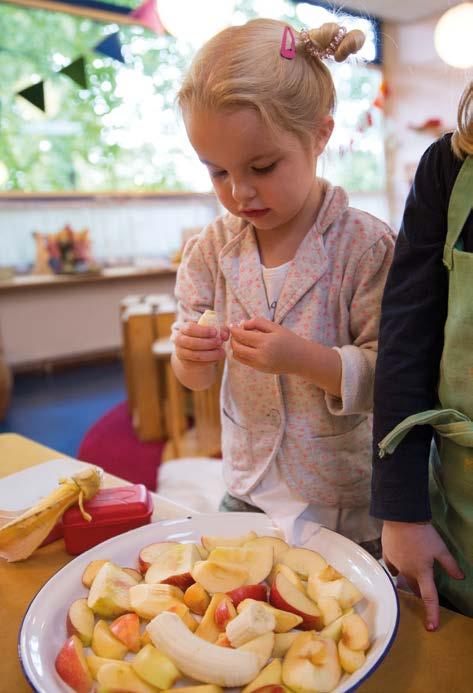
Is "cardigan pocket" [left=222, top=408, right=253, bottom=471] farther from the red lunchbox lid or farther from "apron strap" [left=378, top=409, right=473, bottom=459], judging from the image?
→ "apron strap" [left=378, top=409, right=473, bottom=459]

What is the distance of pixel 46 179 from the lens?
14.6ft

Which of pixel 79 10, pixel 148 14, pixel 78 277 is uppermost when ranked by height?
pixel 79 10

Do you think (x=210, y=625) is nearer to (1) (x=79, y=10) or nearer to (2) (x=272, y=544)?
(2) (x=272, y=544)

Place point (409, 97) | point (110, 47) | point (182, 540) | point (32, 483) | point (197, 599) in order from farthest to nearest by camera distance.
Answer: point (409, 97) → point (110, 47) → point (32, 483) → point (182, 540) → point (197, 599)

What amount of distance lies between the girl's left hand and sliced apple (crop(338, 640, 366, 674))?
12.9 inches

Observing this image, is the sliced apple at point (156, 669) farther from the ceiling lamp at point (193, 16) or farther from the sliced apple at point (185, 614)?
the ceiling lamp at point (193, 16)

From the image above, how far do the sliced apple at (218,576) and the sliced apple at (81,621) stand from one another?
0.35ft

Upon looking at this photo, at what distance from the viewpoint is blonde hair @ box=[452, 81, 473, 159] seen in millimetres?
579

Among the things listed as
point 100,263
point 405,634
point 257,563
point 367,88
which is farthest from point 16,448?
point 367,88

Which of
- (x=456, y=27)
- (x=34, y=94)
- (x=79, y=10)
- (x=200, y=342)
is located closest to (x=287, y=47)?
(x=200, y=342)

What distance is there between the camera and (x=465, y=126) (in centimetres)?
58

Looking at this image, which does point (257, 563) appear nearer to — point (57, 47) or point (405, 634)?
point (405, 634)

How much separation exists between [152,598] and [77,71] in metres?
1.52

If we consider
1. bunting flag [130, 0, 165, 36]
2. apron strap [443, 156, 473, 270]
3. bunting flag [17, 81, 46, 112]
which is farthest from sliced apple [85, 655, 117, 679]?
bunting flag [130, 0, 165, 36]
